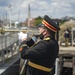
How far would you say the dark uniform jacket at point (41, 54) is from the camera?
4477mm

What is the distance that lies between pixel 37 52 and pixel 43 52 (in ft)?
0.27

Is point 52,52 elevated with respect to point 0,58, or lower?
elevated

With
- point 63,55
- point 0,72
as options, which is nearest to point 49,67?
point 0,72

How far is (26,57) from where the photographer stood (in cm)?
449

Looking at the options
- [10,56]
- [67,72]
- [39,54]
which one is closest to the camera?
[39,54]

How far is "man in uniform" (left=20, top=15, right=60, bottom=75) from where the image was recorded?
448cm

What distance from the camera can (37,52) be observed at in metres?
4.48

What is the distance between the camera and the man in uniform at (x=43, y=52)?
4.48 m

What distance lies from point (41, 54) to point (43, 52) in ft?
0.12

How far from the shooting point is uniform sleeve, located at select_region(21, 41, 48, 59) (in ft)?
14.7

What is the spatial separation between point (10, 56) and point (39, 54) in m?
6.58

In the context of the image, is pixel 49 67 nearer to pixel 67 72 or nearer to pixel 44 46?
pixel 44 46

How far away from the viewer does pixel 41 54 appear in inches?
177

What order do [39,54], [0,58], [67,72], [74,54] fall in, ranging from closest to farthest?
[39,54]
[0,58]
[74,54]
[67,72]
